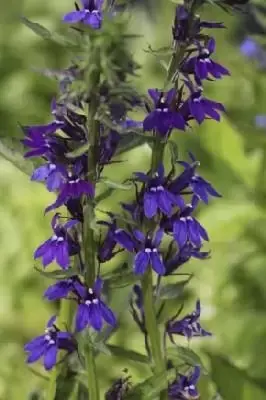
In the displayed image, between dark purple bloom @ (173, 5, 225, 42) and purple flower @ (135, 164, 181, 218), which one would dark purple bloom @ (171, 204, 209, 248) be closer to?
purple flower @ (135, 164, 181, 218)

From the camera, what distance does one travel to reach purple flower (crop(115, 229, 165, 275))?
2.57 feet

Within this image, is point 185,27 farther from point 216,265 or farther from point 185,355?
point 216,265

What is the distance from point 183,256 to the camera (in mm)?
852

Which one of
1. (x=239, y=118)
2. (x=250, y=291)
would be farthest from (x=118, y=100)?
(x=239, y=118)

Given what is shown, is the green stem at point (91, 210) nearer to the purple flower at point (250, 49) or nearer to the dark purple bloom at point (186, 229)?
the dark purple bloom at point (186, 229)

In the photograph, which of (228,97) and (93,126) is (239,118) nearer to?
(228,97)

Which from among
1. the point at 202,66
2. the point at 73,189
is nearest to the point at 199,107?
the point at 202,66

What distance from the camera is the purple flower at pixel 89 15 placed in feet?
2.29

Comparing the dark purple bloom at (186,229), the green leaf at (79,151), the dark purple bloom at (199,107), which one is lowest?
the dark purple bloom at (186,229)

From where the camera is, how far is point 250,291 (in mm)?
1460

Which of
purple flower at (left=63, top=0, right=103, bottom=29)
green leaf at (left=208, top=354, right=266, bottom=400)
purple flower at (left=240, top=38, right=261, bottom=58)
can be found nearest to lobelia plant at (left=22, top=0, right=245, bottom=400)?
purple flower at (left=63, top=0, right=103, bottom=29)

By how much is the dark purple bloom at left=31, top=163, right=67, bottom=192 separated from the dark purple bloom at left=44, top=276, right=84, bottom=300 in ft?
0.32

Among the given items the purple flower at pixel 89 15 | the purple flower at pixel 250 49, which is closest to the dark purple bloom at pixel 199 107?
the purple flower at pixel 89 15

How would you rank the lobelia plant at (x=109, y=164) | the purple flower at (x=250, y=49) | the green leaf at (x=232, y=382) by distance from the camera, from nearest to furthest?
the lobelia plant at (x=109, y=164) → the green leaf at (x=232, y=382) → the purple flower at (x=250, y=49)
